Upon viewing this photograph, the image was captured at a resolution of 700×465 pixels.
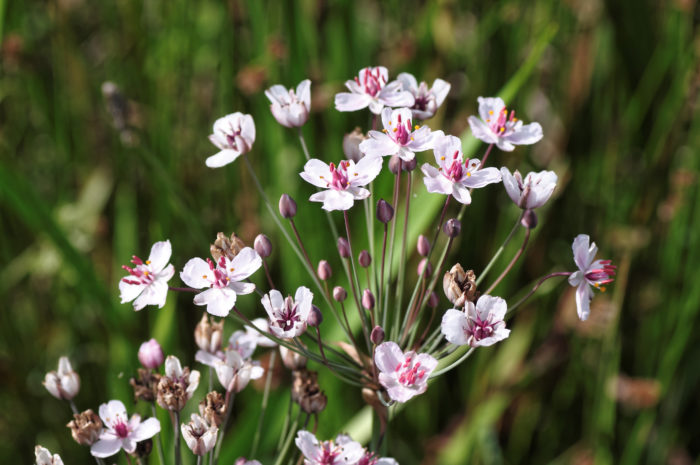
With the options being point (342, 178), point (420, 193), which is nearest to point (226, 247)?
point (342, 178)

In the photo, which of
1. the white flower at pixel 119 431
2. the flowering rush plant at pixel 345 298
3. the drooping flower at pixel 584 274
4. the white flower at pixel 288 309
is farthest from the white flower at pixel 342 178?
the white flower at pixel 119 431

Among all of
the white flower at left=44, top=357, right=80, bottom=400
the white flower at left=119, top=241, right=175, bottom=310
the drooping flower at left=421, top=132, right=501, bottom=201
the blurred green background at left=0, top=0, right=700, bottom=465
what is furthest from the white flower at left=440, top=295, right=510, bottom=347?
the blurred green background at left=0, top=0, right=700, bottom=465

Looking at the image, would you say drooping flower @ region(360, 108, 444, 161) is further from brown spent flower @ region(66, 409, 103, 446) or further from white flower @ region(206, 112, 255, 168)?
brown spent flower @ region(66, 409, 103, 446)

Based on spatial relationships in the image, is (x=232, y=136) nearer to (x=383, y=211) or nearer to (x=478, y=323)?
(x=383, y=211)

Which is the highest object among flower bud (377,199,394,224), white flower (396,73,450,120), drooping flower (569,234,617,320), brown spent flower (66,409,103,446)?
white flower (396,73,450,120)

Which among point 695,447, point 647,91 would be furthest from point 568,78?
point 695,447

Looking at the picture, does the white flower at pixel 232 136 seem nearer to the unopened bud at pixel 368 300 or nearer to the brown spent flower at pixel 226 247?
the brown spent flower at pixel 226 247
